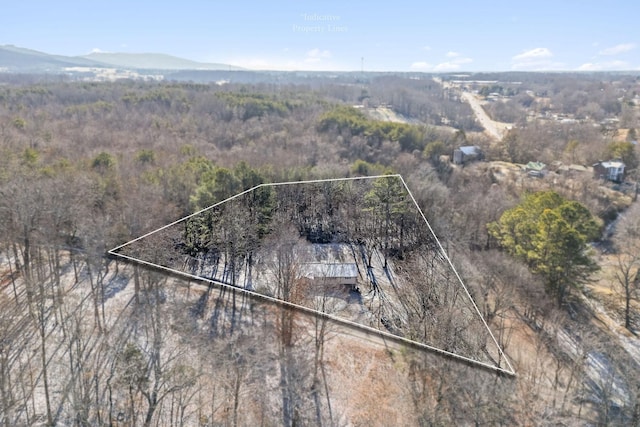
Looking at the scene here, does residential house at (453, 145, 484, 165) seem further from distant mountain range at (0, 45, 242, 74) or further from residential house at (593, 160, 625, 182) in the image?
→ distant mountain range at (0, 45, 242, 74)

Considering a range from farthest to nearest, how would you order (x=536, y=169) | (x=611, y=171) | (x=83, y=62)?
(x=83, y=62) → (x=536, y=169) → (x=611, y=171)

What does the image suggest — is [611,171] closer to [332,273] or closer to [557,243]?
[557,243]

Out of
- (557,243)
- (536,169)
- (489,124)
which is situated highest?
(489,124)

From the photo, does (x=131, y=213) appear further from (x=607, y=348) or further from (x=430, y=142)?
(x=430, y=142)

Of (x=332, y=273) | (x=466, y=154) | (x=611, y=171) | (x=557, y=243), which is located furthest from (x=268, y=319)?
(x=611, y=171)

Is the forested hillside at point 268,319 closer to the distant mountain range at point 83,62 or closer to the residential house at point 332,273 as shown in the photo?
the residential house at point 332,273

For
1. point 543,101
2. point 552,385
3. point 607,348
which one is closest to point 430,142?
point 607,348
